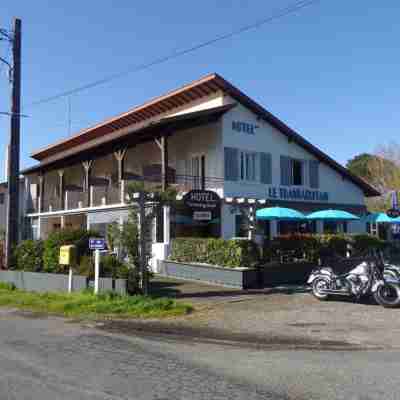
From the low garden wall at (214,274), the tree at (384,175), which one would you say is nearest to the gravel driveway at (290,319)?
the low garden wall at (214,274)

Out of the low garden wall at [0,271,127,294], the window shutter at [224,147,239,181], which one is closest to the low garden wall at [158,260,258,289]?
the low garden wall at [0,271,127,294]

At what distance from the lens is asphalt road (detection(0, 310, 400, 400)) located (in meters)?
→ 5.34

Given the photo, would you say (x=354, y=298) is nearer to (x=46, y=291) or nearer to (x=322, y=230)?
(x=46, y=291)

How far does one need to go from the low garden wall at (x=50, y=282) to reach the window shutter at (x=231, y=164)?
9.71m

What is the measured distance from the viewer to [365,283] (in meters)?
11.5

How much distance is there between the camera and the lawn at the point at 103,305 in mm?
10898

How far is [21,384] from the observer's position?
5.62 metres

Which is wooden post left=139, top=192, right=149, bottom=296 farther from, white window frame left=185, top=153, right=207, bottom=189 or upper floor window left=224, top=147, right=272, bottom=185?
upper floor window left=224, top=147, right=272, bottom=185

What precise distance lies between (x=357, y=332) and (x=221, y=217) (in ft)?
41.1

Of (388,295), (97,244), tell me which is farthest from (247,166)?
(388,295)

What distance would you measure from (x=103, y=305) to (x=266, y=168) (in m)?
14.1

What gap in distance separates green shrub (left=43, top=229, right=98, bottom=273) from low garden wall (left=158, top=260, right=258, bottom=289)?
3757 millimetres

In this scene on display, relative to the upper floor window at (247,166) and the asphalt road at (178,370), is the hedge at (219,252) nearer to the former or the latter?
the upper floor window at (247,166)

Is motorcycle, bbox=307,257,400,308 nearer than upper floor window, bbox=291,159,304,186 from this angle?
Yes
